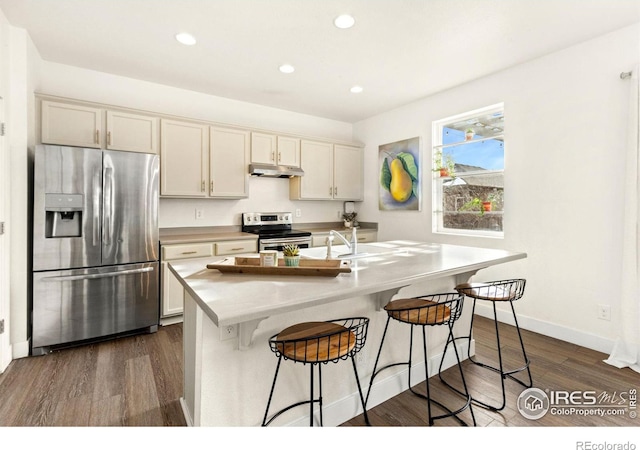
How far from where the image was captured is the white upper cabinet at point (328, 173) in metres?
4.42

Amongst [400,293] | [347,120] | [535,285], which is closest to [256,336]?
[400,293]

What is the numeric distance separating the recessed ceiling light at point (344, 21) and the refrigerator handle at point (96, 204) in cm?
232

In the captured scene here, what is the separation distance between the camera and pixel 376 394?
1.91 m

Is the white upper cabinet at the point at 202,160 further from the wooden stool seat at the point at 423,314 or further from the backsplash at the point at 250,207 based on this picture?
the wooden stool seat at the point at 423,314

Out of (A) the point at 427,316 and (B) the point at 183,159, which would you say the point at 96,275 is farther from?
(A) the point at 427,316

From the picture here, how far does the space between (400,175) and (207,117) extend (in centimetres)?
261

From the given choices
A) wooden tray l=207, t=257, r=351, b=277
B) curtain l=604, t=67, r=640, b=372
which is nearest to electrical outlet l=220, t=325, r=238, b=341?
wooden tray l=207, t=257, r=351, b=277

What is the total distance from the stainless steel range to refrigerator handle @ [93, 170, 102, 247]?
159 centimetres

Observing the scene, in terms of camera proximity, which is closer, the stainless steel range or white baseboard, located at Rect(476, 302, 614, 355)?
white baseboard, located at Rect(476, 302, 614, 355)

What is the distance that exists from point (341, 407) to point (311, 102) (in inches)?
142

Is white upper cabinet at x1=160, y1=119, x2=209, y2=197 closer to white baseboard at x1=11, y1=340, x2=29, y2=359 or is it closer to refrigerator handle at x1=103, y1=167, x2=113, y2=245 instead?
refrigerator handle at x1=103, y1=167, x2=113, y2=245

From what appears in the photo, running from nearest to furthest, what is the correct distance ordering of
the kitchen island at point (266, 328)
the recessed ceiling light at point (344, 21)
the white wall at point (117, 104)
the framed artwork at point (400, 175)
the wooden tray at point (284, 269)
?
the kitchen island at point (266, 328) → the wooden tray at point (284, 269) → the recessed ceiling light at point (344, 21) → the white wall at point (117, 104) → the framed artwork at point (400, 175)

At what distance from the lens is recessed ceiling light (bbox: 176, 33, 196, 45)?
2.56m

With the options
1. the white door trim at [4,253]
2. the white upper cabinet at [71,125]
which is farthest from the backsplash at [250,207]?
the white door trim at [4,253]
